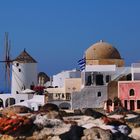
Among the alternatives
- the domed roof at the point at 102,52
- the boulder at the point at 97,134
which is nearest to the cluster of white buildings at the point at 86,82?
the domed roof at the point at 102,52

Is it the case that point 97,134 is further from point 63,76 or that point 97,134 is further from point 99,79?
point 63,76

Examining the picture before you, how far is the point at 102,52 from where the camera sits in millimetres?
62500

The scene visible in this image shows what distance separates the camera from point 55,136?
32.5m

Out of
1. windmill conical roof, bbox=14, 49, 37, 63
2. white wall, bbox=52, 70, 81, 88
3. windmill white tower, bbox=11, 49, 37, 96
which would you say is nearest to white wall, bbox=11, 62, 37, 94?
windmill white tower, bbox=11, 49, 37, 96

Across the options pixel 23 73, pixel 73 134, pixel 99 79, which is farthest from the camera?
pixel 23 73

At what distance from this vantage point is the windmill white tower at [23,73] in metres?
65.4

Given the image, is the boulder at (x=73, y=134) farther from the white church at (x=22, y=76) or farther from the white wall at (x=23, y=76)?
the white wall at (x=23, y=76)

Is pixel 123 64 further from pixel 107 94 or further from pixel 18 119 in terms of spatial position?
pixel 18 119

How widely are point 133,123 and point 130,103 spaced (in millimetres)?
15999

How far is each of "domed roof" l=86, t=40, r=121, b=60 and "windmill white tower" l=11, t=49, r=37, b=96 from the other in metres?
6.27

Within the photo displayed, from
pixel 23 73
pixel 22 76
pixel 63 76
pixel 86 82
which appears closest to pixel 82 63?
pixel 63 76

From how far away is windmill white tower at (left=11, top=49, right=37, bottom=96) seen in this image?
6538cm

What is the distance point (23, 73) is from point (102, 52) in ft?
28.7

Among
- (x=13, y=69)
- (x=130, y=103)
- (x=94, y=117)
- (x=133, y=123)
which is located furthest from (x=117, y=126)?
(x=13, y=69)
